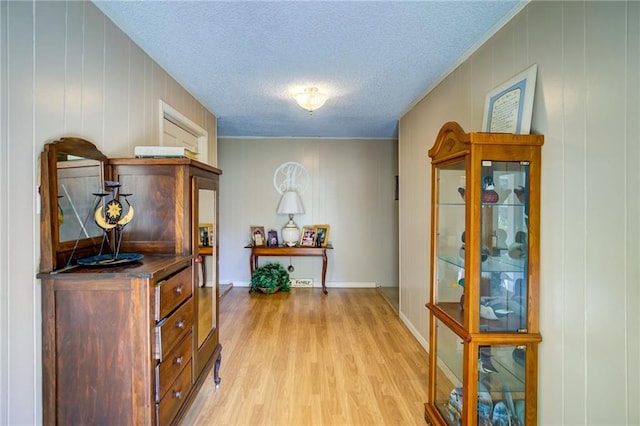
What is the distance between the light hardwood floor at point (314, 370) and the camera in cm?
196

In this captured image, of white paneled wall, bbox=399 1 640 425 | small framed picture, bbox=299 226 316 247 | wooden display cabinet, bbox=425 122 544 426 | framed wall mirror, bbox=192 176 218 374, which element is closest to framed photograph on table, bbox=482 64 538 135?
white paneled wall, bbox=399 1 640 425

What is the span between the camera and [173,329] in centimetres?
146

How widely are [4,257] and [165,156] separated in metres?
0.81

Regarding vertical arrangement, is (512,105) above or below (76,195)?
above

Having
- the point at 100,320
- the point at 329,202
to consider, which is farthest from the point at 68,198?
the point at 329,202

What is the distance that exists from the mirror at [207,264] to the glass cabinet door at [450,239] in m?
1.44

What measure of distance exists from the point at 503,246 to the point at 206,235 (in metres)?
1.71

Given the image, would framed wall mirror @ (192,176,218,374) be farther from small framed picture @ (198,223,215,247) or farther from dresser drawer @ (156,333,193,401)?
dresser drawer @ (156,333,193,401)

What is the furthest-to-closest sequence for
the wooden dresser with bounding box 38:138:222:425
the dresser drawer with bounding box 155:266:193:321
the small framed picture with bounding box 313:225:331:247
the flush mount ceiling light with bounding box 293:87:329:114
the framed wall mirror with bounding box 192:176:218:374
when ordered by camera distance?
the small framed picture with bounding box 313:225:331:247 < the flush mount ceiling light with bounding box 293:87:329:114 < the framed wall mirror with bounding box 192:176:218:374 < the dresser drawer with bounding box 155:266:193:321 < the wooden dresser with bounding box 38:138:222:425

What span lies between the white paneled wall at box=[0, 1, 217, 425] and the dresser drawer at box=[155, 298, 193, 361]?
1.51 feet

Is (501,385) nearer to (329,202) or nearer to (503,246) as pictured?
(503,246)

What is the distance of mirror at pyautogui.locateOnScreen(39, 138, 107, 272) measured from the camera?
48.9 inches

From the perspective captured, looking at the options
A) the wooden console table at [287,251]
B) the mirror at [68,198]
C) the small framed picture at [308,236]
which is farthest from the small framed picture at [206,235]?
the small framed picture at [308,236]

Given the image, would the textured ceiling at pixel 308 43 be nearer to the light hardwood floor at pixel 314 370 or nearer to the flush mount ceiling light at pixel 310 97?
the flush mount ceiling light at pixel 310 97
